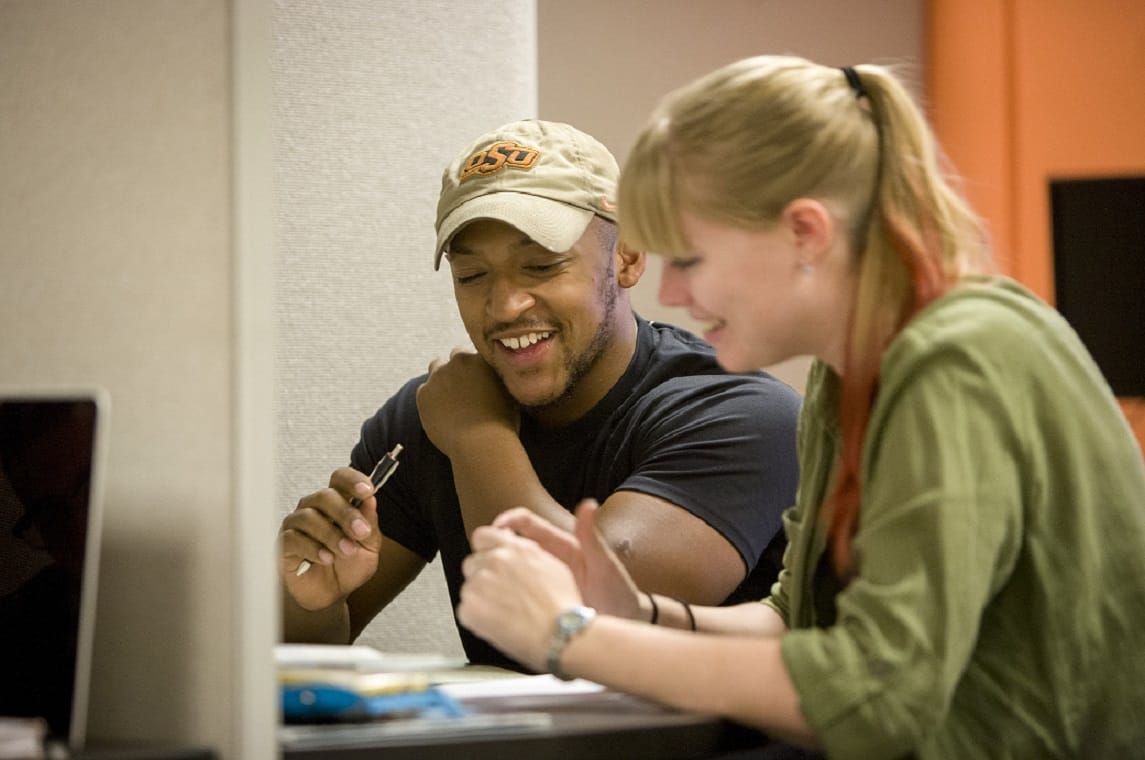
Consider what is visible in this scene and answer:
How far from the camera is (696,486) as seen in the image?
1531 millimetres

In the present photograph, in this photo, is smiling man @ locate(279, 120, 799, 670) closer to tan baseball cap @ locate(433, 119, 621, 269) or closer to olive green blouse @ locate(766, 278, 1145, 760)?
tan baseball cap @ locate(433, 119, 621, 269)

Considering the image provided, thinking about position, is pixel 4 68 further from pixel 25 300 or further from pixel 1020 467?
pixel 1020 467

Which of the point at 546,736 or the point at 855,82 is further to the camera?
the point at 855,82

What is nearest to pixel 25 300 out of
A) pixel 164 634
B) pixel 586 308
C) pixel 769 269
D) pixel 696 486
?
pixel 164 634

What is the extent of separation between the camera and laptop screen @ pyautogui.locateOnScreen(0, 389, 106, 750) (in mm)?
701

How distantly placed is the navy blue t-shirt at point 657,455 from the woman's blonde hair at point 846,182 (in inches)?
19.2

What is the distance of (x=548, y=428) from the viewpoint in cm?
180

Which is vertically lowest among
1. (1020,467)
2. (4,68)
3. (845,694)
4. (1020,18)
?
(845,694)

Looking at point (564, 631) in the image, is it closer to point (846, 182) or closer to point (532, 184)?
point (846, 182)

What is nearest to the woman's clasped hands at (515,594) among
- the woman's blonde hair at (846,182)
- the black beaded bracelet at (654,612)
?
the black beaded bracelet at (654,612)

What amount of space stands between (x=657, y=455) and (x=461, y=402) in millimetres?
310

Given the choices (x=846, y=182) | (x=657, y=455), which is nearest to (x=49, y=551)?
(x=846, y=182)

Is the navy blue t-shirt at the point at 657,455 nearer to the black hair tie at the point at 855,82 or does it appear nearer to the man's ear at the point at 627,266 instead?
the man's ear at the point at 627,266

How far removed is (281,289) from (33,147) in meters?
1.07
